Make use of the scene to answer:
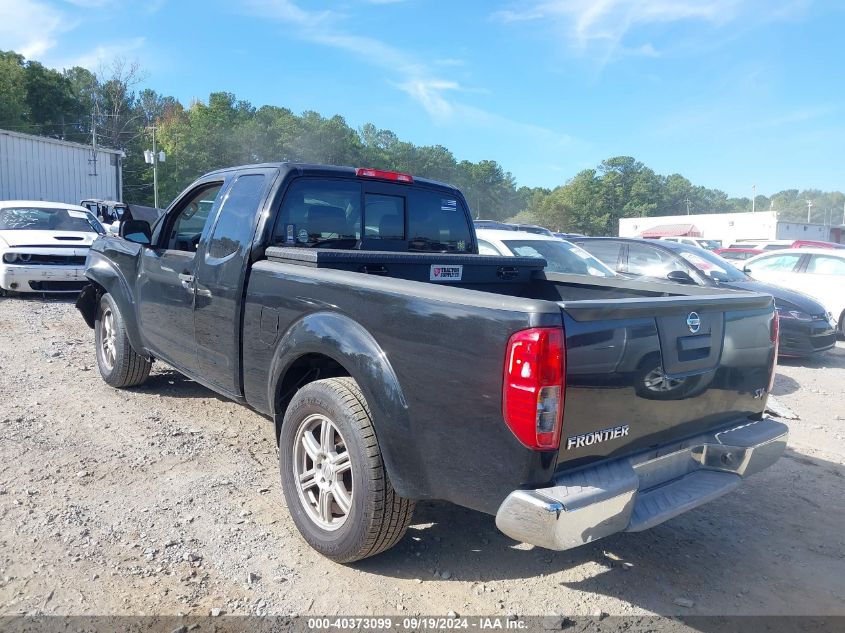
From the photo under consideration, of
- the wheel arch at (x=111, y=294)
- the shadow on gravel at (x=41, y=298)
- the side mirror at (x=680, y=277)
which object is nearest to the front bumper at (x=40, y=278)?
the shadow on gravel at (x=41, y=298)

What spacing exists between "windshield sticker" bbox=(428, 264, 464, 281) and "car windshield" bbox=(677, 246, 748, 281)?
19.2 feet

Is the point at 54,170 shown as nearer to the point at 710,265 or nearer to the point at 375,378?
the point at 710,265

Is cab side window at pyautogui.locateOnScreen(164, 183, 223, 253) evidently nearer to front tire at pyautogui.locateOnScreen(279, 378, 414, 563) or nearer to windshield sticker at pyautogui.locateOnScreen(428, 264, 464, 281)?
windshield sticker at pyautogui.locateOnScreen(428, 264, 464, 281)

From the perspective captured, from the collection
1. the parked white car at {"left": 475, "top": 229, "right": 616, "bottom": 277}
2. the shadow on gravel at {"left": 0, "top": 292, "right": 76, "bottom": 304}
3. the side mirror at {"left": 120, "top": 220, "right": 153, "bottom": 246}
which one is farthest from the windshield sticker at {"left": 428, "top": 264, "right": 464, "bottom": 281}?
the shadow on gravel at {"left": 0, "top": 292, "right": 76, "bottom": 304}

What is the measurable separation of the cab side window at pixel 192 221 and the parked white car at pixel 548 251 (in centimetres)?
410

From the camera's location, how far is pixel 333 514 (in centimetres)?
325

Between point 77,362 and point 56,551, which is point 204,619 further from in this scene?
point 77,362

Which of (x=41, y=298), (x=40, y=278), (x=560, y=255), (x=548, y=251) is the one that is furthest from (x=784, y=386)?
(x=41, y=298)

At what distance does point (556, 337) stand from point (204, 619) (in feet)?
6.27

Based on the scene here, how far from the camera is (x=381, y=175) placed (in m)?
4.45

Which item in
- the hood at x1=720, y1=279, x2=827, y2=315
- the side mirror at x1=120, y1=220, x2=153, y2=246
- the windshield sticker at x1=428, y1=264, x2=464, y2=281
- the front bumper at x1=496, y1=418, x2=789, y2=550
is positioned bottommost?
the front bumper at x1=496, y1=418, x2=789, y2=550

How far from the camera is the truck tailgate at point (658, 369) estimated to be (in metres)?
2.45

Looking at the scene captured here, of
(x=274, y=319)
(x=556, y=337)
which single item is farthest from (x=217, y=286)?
(x=556, y=337)

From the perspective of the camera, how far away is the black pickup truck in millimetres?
2402
